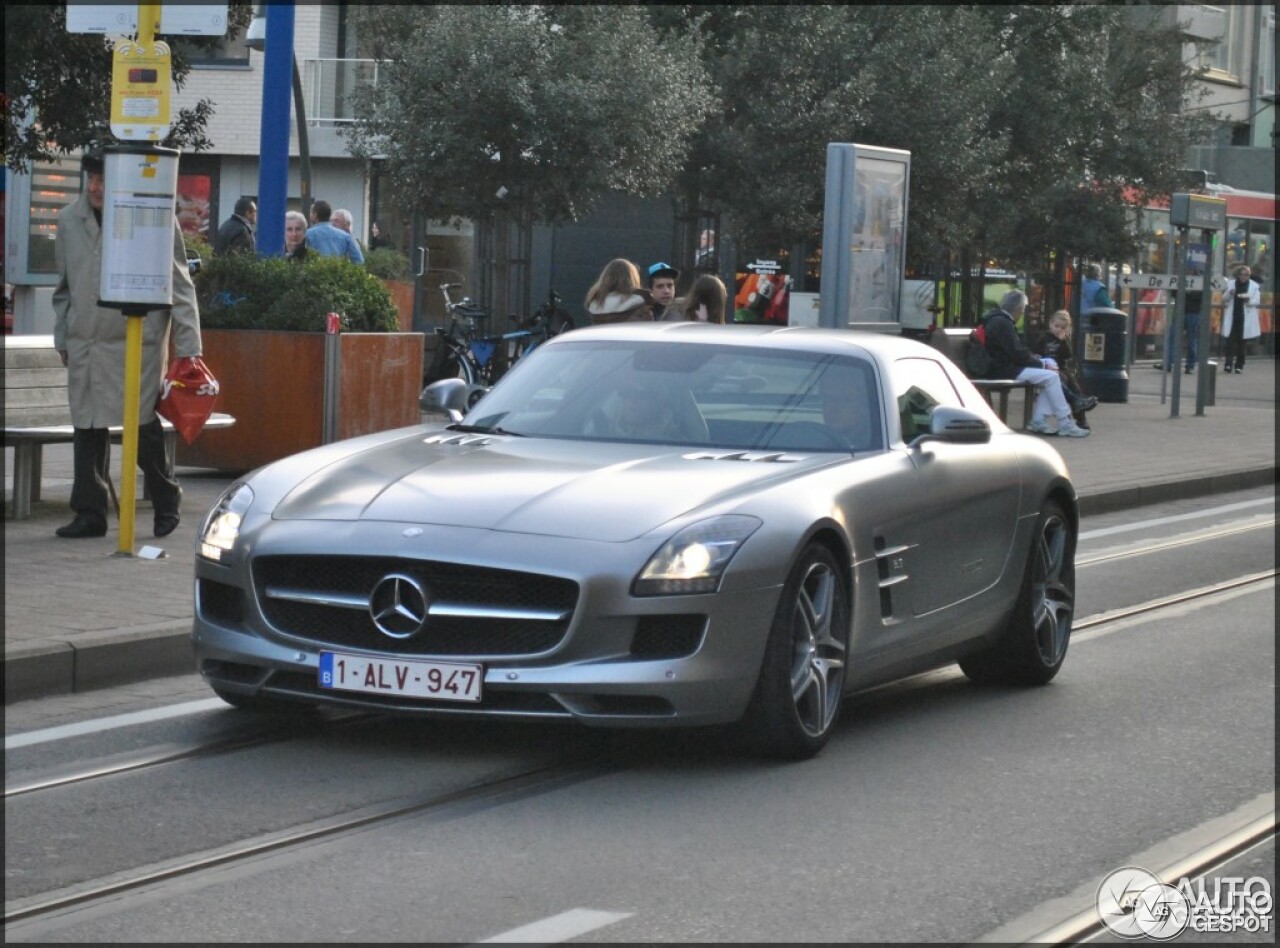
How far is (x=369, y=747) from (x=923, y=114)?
21.2 meters

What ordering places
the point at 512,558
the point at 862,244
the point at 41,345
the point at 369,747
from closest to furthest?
the point at 512,558 < the point at 369,747 < the point at 41,345 < the point at 862,244

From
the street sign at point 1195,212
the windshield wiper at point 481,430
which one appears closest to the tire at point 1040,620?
the windshield wiper at point 481,430

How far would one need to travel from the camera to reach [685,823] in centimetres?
598

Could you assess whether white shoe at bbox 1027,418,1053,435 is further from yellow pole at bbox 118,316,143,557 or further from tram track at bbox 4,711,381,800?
tram track at bbox 4,711,381,800

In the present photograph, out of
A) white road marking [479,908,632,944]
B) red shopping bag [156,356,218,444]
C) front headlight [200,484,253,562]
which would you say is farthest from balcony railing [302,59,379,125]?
white road marking [479,908,632,944]

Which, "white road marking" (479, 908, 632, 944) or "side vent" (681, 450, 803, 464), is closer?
"white road marking" (479, 908, 632, 944)

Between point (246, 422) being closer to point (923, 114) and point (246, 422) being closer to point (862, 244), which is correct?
point (862, 244)

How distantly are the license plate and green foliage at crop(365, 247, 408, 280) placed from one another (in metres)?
14.9

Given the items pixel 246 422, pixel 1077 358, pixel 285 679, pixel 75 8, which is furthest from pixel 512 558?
pixel 1077 358

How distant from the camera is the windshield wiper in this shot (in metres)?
7.91

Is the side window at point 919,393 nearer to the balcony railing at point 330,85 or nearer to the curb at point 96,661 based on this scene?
the curb at point 96,661

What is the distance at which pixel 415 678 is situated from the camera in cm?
645

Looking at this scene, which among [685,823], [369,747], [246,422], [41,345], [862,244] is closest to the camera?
[685,823]

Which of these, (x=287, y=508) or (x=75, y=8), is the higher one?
(x=75, y=8)
